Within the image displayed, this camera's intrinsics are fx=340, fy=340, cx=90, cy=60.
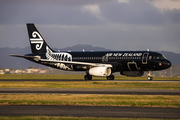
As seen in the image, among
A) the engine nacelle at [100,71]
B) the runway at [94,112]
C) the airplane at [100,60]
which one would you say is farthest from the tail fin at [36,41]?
the runway at [94,112]

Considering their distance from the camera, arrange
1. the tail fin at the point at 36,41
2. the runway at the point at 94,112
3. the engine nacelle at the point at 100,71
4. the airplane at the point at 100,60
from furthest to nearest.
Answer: the tail fin at the point at 36,41, the airplane at the point at 100,60, the engine nacelle at the point at 100,71, the runway at the point at 94,112

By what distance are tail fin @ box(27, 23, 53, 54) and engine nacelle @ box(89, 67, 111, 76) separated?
41.6 ft

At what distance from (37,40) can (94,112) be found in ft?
154

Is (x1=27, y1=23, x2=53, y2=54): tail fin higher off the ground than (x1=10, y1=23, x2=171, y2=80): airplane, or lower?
higher

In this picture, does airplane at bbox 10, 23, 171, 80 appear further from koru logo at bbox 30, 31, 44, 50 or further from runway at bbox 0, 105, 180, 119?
runway at bbox 0, 105, 180, 119

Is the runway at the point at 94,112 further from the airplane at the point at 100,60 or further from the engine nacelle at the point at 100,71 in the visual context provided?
the airplane at the point at 100,60

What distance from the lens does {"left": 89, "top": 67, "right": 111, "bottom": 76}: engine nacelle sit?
2189 inches

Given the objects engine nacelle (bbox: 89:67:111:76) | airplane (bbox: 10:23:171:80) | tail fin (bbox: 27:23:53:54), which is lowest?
engine nacelle (bbox: 89:67:111:76)

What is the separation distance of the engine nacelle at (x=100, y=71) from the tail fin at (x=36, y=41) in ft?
41.6

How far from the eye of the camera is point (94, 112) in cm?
1995

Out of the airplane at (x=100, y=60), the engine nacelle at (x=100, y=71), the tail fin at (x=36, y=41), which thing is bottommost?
the engine nacelle at (x=100, y=71)

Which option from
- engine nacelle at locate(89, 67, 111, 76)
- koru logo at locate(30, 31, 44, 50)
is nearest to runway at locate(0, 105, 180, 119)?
engine nacelle at locate(89, 67, 111, 76)

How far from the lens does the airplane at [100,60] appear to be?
55.7 meters

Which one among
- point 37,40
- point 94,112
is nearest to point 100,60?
point 37,40
